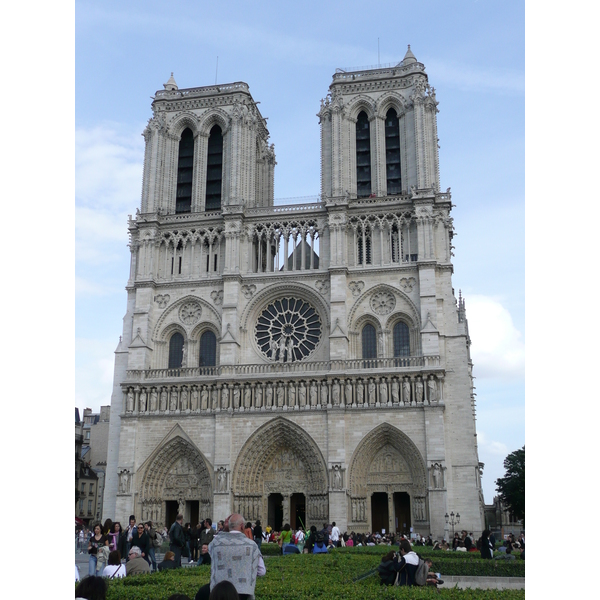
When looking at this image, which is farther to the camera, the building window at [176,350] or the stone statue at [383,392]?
the building window at [176,350]

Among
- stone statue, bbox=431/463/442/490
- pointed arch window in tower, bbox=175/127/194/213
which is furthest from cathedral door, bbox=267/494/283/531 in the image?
pointed arch window in tower, bbox=175/127/194/213

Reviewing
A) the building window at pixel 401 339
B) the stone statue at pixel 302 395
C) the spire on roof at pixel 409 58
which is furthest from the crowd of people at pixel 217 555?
the spire on roof at pixel 409 58

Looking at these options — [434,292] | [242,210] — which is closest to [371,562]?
[434,292]

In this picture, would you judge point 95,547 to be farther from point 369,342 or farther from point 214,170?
point 214,170

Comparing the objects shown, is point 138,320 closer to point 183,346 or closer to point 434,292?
point 183,346

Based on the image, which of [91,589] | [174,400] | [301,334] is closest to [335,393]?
[301,334]

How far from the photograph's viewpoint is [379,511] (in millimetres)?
33156

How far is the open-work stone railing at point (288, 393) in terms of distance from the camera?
32469mm

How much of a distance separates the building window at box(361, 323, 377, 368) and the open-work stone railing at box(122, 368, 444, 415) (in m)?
2.00

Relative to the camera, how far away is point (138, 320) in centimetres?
3688

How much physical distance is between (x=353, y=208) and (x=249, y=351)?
8.96 m

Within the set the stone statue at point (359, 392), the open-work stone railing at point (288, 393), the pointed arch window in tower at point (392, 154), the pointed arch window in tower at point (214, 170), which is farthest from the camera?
the pointed arch window in tower at point (214, 170)

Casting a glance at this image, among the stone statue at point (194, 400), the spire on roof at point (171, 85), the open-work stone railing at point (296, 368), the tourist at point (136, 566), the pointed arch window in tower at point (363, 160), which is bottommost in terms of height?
the tourist at point (136, 566)

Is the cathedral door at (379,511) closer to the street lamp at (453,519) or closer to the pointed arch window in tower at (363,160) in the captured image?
the street lamp at (453,519)
